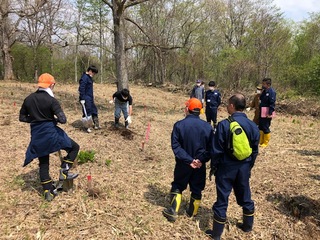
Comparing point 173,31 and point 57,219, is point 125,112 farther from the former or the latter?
point 173,31

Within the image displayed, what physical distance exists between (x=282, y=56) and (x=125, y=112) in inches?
896

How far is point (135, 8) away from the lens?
29938 mm

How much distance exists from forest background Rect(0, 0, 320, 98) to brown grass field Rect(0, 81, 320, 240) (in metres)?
12.2

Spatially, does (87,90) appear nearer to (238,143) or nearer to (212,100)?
(212,100)

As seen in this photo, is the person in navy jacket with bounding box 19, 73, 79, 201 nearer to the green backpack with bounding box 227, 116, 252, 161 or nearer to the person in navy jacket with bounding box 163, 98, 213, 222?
the person in navy jacket with bounding box 163, 98, 213, 222

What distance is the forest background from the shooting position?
2198 cm

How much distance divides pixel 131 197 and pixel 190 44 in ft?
86.1

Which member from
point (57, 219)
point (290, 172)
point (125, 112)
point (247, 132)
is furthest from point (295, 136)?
point (57, 219)

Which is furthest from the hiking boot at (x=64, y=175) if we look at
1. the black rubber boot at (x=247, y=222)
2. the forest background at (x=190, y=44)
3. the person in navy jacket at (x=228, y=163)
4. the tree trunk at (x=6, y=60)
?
the tree trunk at (x=6, y=60)

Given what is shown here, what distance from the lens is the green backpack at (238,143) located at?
3.42m

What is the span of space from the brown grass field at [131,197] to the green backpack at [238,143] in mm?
1344

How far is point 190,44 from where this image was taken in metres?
29.0

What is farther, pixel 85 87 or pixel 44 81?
pixel 85 87

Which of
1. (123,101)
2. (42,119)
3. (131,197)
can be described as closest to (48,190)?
(42,119)
